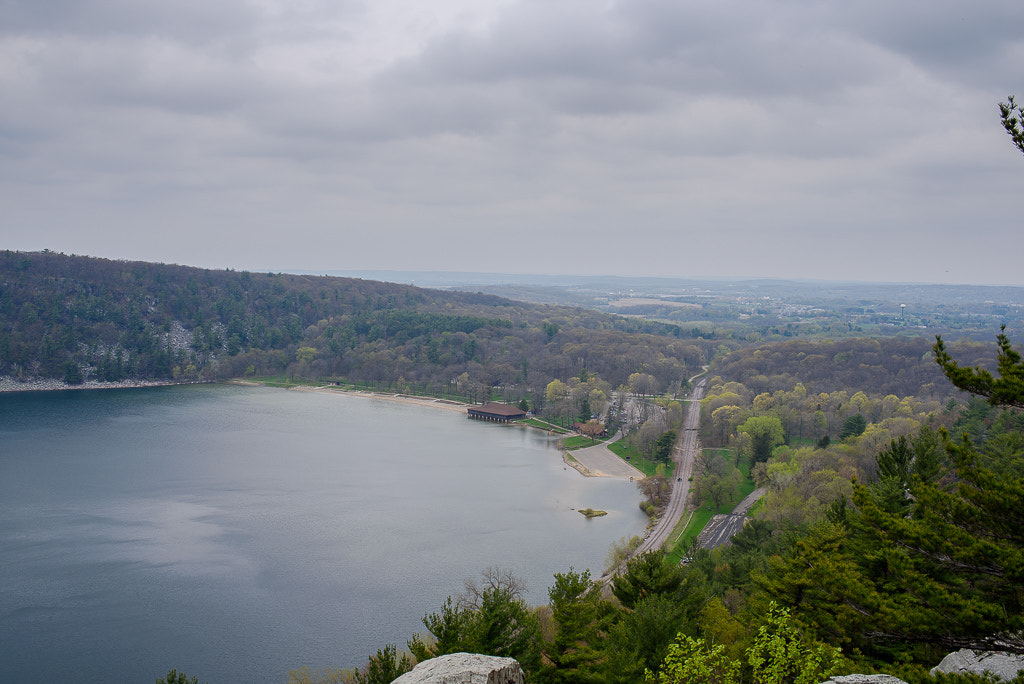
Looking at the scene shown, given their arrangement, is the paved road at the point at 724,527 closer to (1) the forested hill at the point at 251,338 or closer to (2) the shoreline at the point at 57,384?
(1) the forested hill at the point at 251,338

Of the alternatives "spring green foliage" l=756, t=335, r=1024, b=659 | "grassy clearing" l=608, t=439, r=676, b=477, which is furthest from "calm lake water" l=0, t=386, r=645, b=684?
"spring green foliage" l=756, t=335, r=1024, b=659

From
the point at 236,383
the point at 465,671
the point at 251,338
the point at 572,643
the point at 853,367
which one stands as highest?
the point at 465,671

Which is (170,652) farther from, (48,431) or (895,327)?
(895,327)

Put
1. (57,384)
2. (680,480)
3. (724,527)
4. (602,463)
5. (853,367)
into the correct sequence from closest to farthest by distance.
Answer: (724,527) → (680,480) → (602,463) → (853,367) → (57,384)

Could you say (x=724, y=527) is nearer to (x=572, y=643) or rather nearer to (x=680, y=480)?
(x=680, y=480)

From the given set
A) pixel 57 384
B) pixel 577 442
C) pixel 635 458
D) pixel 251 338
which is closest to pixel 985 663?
pixel 635 458

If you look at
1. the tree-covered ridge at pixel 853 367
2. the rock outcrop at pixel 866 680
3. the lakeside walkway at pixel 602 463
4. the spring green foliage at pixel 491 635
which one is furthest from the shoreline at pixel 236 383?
the rock outcrop at pixel 866 680

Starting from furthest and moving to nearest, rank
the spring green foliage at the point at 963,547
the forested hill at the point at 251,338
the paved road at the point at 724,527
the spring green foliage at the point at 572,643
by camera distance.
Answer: the forested hill at the point at 251,338 < the paved road at the point at 724,527 < the spring green foliage at the point at 572,643 < the spring green foliage at the point at 963,547
